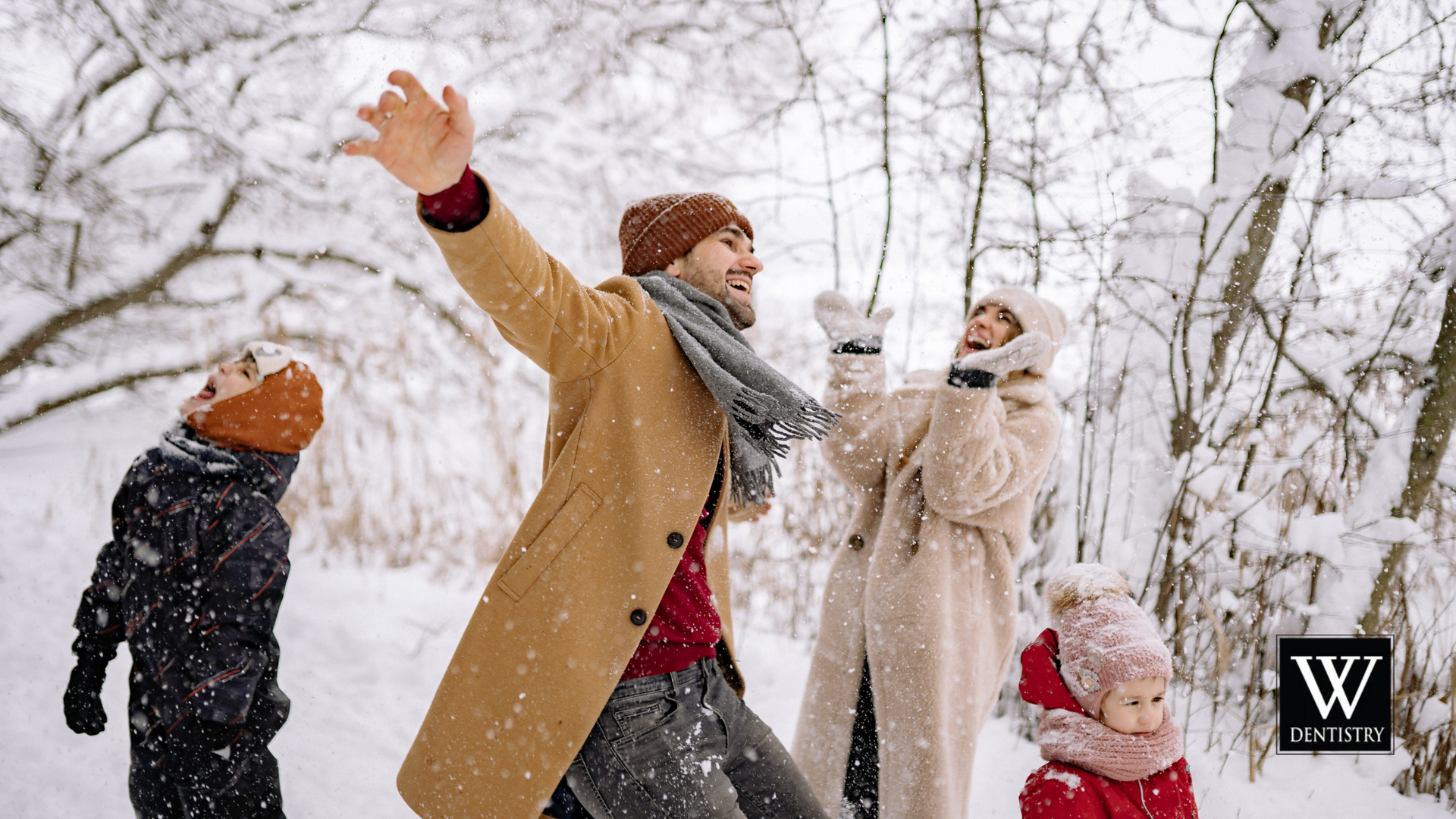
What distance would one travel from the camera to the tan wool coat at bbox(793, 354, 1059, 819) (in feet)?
5.78

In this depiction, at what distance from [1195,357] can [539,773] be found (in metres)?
2.65

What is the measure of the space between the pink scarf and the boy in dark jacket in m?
1.61

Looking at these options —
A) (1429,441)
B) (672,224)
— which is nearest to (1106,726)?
(672,224)

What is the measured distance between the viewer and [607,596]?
1064mm

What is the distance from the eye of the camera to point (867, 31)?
9.71 ft

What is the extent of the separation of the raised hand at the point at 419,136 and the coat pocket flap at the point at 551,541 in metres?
0.46

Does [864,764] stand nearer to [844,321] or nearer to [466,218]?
[844,321]

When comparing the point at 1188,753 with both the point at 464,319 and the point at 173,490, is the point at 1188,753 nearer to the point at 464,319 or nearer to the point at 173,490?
the point at 173,490

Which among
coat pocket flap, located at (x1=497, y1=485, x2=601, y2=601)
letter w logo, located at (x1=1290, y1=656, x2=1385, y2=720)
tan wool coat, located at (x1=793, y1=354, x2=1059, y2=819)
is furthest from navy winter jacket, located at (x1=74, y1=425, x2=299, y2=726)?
letter w logo, located at (x1=1290, y1=656, x2=1385, y2=720)

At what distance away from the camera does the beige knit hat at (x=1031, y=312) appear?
1928 mm

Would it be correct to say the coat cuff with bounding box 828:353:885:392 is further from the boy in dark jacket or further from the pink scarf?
the boy in dark jacket

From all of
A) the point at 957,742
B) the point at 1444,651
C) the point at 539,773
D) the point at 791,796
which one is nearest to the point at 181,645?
the point at 539,773

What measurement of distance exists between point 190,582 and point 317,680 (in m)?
1.38

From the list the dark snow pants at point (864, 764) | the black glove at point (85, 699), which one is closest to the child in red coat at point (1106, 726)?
the dark snow pants at point (864, 764)
